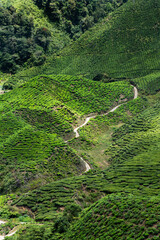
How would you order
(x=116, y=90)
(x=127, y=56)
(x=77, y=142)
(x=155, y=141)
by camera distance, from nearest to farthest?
1. (x=155, y=141)
2. (x=77, y=142)
3. (x=116, y=90)
4. (x=127, y=56)

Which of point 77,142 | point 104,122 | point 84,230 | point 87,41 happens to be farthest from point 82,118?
point 87,41

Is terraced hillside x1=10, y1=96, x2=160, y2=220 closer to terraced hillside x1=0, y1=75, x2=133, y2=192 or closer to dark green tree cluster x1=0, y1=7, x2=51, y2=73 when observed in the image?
terraced hillside x1=0, y1=75, x2=133, y2=192

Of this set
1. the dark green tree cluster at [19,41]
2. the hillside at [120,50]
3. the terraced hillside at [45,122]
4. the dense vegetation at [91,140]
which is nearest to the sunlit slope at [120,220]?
the dense vegetation at [91,140]

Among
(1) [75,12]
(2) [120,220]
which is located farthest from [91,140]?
(1) [75,12]

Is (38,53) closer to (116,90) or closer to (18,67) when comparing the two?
(18,67)

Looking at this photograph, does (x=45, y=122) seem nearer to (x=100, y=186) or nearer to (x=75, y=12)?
(x=100, y=186)

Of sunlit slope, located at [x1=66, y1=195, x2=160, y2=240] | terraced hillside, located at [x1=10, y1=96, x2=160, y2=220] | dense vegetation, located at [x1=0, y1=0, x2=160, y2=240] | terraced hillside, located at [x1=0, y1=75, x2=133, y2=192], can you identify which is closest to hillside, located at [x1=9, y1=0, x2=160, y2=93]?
dense vegetation, located at [x1=0, y1=0, x2=160, y2=240]
